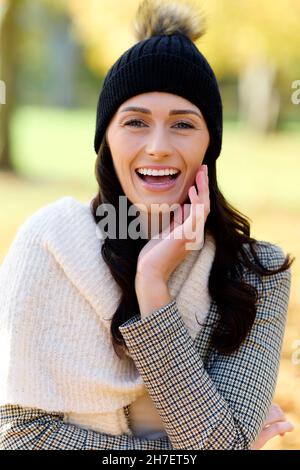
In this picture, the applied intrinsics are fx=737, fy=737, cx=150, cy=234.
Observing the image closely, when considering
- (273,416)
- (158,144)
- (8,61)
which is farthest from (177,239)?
(8,61)

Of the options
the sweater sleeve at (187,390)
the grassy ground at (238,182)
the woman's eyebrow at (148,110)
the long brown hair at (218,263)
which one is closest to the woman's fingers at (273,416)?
the sweater sleeve at (187,390)

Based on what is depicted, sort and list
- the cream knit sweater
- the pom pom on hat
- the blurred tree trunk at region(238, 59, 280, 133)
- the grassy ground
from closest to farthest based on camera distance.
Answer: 1. the cream knit sweater
2. the pom pom on hat
3. the grassy ground
4. the blurred tree trunk at region(238, 59, 280, 133)

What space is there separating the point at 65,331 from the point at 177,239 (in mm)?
460

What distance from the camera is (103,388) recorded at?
7.54 feet

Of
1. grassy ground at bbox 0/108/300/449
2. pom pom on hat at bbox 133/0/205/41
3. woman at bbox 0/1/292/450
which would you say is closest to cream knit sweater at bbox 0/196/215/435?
woman at bbox 0/1/292/450

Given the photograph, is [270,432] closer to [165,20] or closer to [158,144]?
[158,144]

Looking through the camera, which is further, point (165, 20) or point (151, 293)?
point (165, 20)

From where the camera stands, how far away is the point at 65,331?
234cm

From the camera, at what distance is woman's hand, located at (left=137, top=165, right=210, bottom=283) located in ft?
7.50

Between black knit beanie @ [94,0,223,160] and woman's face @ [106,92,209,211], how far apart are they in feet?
0.12

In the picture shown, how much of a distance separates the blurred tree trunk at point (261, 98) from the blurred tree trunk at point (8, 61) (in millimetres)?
10741

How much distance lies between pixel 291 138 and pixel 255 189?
33.6 feet

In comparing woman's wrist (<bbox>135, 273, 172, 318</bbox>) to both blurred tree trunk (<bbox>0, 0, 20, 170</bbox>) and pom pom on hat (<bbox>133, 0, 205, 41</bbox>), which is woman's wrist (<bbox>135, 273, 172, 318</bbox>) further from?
blurred tree trunk (<bbox>0, 0, 20, 170</bbox>)

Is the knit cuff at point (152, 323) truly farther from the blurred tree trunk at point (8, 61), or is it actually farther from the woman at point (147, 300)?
the blurred tree trunk at point (8, 61)
